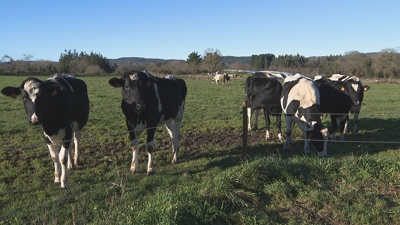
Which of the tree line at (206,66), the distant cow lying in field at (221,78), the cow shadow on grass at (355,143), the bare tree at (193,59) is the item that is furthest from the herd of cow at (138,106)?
the bare tree at (193,59)

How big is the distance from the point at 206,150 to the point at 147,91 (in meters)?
2.65

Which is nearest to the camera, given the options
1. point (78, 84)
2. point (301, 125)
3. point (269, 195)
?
point (269, 195)

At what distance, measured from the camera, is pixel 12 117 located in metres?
13.7

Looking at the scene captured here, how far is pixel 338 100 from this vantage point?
1089 cm

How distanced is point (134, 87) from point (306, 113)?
4.46 meters

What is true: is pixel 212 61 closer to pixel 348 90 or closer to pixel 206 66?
pixel 206 66

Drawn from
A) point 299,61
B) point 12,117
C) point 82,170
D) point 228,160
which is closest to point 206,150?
point 228,160

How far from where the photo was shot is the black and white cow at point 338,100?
10625 mm

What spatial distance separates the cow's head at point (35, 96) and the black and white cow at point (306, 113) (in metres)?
5.81

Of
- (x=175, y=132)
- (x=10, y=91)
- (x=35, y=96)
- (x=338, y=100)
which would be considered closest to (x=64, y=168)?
(x=35, y=96)

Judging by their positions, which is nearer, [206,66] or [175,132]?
[175,132]

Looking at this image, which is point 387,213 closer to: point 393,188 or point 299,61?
point 393,188

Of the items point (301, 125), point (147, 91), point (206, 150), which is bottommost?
point (206, 150)

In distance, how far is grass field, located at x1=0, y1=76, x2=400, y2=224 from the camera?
443 centimetres
